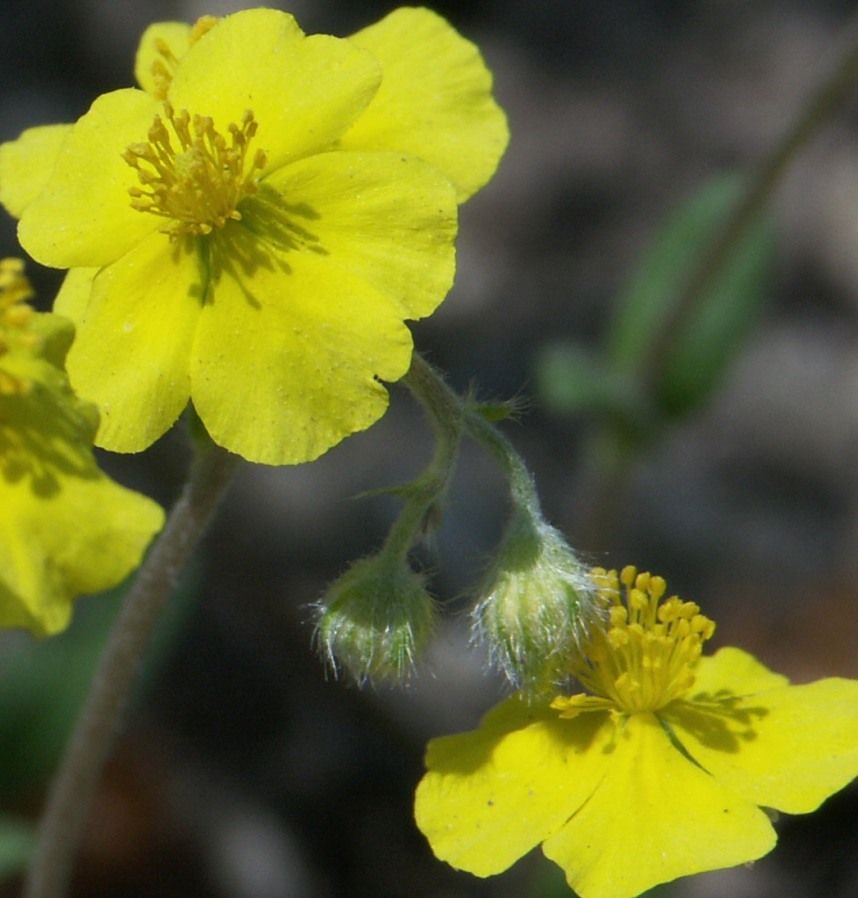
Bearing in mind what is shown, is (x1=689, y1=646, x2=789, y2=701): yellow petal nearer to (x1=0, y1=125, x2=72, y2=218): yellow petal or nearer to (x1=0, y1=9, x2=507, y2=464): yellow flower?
(x1=0, y1=9, x2=507, y2=464): yellow flower

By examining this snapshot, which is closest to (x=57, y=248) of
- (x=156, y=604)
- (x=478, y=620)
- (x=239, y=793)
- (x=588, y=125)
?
(x=156, y=604)

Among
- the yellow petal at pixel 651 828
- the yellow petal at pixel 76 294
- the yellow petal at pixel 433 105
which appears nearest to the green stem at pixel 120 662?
the yellow petal at pixel 76 294

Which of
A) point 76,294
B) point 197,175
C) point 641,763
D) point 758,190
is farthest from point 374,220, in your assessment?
point 758,190

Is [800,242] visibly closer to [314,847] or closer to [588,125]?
[588,125]

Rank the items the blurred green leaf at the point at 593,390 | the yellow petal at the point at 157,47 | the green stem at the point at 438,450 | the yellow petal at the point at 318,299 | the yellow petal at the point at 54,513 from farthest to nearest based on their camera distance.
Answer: the blurred green leaf at the point at 593,390
the yellow petal at the point at 157,47
the green stem at the point at 438,450
the yellow petal at the point at 318,299
the yellow petal at the point at 54,513

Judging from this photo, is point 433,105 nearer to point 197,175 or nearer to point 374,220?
point 374,220

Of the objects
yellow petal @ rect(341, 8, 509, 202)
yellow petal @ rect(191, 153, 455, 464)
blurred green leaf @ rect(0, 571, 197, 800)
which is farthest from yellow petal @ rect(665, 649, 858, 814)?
blurred green leaf @ rect(0, 571, 197, 800)

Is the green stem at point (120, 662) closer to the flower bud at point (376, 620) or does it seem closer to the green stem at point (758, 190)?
the flower bud at point (376, 620)
